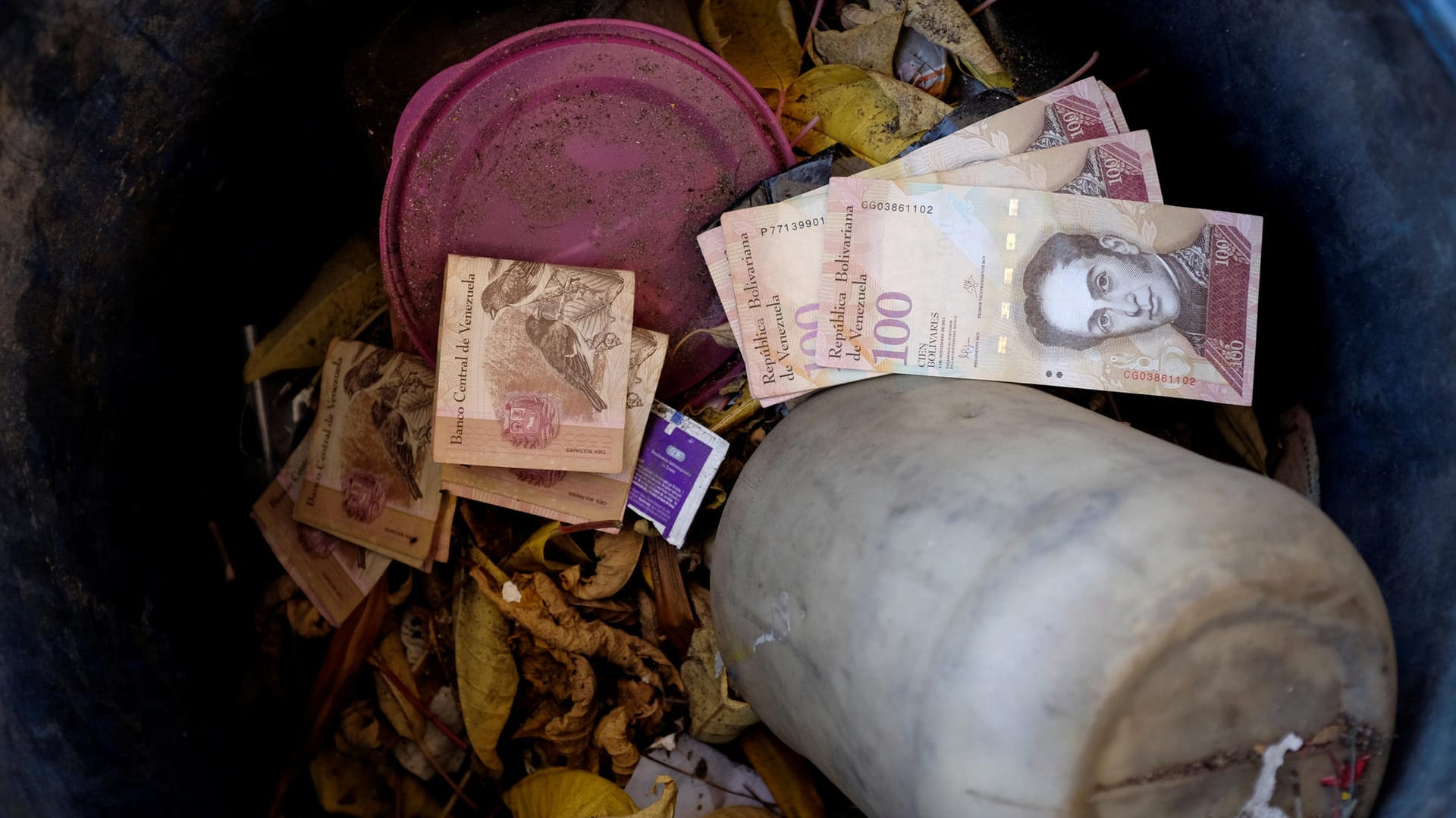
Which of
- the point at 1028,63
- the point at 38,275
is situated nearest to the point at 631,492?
the point at 38,275

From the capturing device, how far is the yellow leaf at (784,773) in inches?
59.6

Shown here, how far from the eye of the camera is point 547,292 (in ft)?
4.55

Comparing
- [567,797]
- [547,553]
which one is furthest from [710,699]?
[547,553]

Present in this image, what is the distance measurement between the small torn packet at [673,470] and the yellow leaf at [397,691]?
0.55m

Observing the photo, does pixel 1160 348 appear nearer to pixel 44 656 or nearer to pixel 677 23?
pixel 677 23

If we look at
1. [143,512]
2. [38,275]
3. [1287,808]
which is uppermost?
[38,275]

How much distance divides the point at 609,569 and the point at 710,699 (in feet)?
0.91

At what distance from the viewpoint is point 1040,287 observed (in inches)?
52.5

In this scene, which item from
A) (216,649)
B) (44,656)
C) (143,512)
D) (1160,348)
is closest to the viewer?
(44,656)

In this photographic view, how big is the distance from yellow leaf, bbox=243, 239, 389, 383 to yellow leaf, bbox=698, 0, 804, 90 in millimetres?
766

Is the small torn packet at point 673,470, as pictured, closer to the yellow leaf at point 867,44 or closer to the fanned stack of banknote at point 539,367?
the fanned stack of banknote at point 539,367

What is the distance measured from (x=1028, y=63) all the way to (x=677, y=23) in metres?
0.62

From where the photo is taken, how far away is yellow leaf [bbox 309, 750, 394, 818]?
1.63m

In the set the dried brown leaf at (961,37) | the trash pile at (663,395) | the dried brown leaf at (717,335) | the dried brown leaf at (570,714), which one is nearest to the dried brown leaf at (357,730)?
the trash pile at (663,395)
